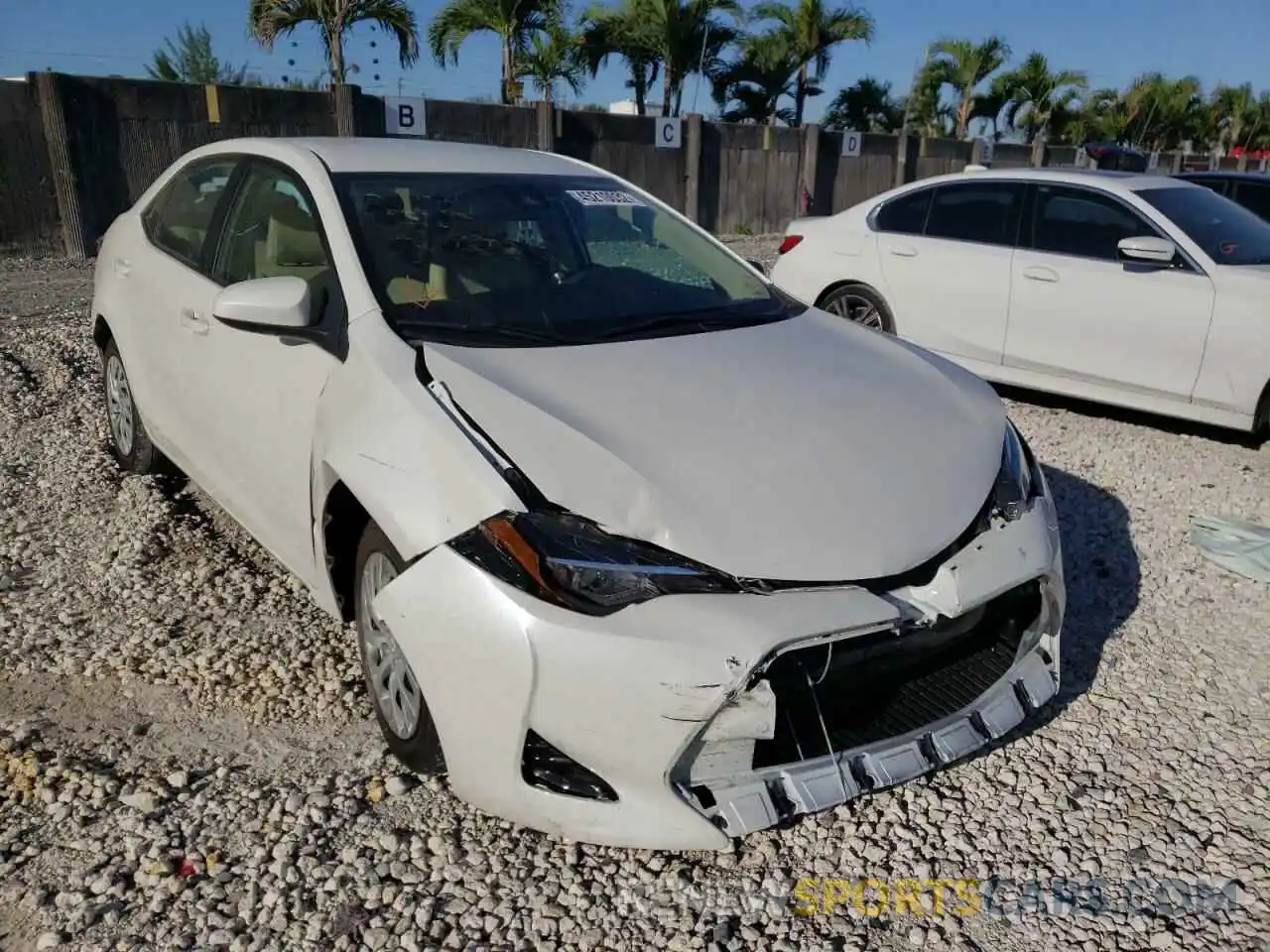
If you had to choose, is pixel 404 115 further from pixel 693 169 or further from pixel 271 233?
pixel 271 233

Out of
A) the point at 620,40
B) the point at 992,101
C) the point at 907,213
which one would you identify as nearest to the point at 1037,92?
the point at 992,101

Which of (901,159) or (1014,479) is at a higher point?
(901,159)

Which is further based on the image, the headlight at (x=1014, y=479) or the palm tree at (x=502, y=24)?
the palm tree at (x=502, y=24)

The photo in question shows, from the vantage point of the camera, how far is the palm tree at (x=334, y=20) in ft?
58.7

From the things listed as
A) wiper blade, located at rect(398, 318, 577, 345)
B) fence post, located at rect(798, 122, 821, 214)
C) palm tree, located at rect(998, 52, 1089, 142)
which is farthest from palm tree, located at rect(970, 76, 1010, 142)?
wiper blade, located at rect(398, 318, 577, 345)

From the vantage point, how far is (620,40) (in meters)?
24.3

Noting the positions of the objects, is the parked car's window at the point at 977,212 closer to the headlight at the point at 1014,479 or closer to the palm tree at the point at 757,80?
the headlight at the point at 1014,479

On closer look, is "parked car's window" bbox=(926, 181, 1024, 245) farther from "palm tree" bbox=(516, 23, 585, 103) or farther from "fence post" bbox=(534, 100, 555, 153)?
"palm tree" bbox=(516, 23, 585, 103)

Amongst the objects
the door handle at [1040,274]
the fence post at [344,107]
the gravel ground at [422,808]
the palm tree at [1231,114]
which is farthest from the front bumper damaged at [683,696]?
the palm tree at [1231,114]

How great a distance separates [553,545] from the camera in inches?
86.0

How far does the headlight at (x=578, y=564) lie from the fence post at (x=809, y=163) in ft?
63.7

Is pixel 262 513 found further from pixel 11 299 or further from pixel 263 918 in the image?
pixel 11 299

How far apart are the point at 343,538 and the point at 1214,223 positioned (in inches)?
219

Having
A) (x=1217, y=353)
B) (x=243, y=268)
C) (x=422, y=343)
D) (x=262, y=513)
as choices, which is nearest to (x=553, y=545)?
(x=422, y=343)
